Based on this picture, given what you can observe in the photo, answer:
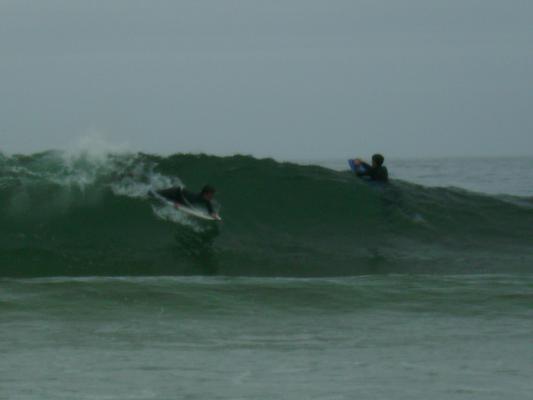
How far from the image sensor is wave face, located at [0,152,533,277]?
49.9 feet

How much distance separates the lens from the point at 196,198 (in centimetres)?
1594

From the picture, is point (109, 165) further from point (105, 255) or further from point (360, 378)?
point (360, 378)

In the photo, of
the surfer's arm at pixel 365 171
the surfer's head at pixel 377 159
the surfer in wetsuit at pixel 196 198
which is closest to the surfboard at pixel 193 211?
the surfer in wetsuit at pixel 196 198

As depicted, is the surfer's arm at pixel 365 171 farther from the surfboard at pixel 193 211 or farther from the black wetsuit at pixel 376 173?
the surfboard at pixel 193 211

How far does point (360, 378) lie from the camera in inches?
331

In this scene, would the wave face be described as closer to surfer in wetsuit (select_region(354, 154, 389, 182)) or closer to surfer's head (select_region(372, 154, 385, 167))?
surfer in wetsuit (select_region(354, 154, 389, 182))

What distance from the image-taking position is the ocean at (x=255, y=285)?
845 centimetres

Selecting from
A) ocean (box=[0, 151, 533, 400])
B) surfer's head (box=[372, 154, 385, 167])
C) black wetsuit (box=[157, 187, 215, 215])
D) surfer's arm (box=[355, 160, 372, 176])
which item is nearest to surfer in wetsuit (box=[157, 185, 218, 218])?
black wetsuit (box=[157, 187, 215, 215])

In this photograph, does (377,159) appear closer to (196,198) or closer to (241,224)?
(241,224)

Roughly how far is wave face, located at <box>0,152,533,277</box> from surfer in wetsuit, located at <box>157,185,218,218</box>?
0.30 meters

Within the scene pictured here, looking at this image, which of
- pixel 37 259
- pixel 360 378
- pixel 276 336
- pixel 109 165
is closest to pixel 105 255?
pixel 37 259

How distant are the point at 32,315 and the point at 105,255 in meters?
3.85

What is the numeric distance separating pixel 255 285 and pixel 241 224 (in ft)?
13.3

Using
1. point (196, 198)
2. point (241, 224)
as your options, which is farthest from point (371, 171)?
point (196, 198)
